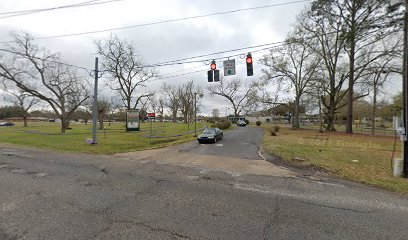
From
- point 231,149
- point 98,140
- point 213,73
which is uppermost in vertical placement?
point 213,73

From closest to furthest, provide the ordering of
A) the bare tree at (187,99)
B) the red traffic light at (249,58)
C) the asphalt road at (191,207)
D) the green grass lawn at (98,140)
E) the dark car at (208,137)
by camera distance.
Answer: the asphalt road at (191,207)
the red traffic light at (249,58)
the green grass lawn at (98,140)
the dark car at (208,137)
the bare tree at (187,99)

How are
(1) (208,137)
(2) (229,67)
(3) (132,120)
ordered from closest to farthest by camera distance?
(2) (229,67), (1) (208,137), (3) (132,120)

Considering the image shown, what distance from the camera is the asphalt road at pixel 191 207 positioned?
152 inches

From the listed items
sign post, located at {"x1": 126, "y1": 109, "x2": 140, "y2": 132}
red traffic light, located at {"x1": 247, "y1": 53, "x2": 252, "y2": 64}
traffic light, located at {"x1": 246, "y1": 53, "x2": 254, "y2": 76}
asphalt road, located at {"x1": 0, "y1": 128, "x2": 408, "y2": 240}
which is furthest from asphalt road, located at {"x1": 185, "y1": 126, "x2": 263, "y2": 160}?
sign post, located at {"x1": 126, "y1": 109, "x2": 140, "y2": 132}

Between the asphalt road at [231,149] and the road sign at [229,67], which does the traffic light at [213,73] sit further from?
the asphalt road at [231,149]

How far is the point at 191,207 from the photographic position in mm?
5020

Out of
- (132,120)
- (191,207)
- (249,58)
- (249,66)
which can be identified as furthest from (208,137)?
(132,120)

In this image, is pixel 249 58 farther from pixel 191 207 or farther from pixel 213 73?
pixel 191 207

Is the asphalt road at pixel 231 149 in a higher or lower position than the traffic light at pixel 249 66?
lower

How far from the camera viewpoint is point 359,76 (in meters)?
28.6

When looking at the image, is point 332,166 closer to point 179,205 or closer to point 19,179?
point 179,205

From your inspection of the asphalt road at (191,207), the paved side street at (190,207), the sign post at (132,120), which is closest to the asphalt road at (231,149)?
the paved side street at (190,207)

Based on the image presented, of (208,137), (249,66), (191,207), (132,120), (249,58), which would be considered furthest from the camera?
(132,120)

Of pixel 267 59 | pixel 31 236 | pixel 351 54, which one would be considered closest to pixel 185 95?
pixel 267 59
